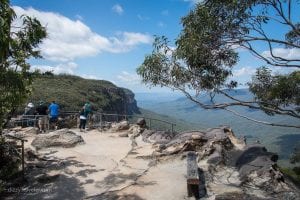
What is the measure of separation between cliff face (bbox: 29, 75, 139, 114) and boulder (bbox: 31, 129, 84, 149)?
201 feet

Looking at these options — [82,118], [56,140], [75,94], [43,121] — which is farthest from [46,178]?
[75,94]

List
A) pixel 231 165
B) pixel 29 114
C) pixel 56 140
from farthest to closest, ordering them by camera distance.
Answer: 1. pixel 29 114
2. pixel 56 140
3. pixel 231 165

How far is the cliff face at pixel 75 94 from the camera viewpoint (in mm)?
98325

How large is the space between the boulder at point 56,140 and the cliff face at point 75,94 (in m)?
61.3

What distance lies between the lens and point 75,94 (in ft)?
384

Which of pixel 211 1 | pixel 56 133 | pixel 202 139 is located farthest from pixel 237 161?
pixel 56 133

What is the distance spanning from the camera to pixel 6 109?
12.9 metres

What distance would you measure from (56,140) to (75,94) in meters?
99.2

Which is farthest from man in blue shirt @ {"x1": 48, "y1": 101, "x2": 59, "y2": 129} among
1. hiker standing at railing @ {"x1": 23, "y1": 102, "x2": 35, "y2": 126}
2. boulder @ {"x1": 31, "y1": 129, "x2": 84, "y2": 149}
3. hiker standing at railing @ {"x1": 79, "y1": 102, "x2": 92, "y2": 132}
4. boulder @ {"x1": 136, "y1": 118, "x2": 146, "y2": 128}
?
boulder @ {"x1": 136, "y1": 118, "x2": 146, "y2": 128}

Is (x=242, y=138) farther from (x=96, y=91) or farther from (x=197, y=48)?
(x=96, y=91)

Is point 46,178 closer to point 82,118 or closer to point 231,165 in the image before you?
point 231,165

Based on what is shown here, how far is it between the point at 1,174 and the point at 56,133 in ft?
23.2

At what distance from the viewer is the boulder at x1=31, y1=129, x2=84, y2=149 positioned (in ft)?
63.6

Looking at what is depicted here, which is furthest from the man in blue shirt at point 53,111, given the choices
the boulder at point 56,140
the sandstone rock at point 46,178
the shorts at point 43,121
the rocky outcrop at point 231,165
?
the sandstone rock at point 46,178
